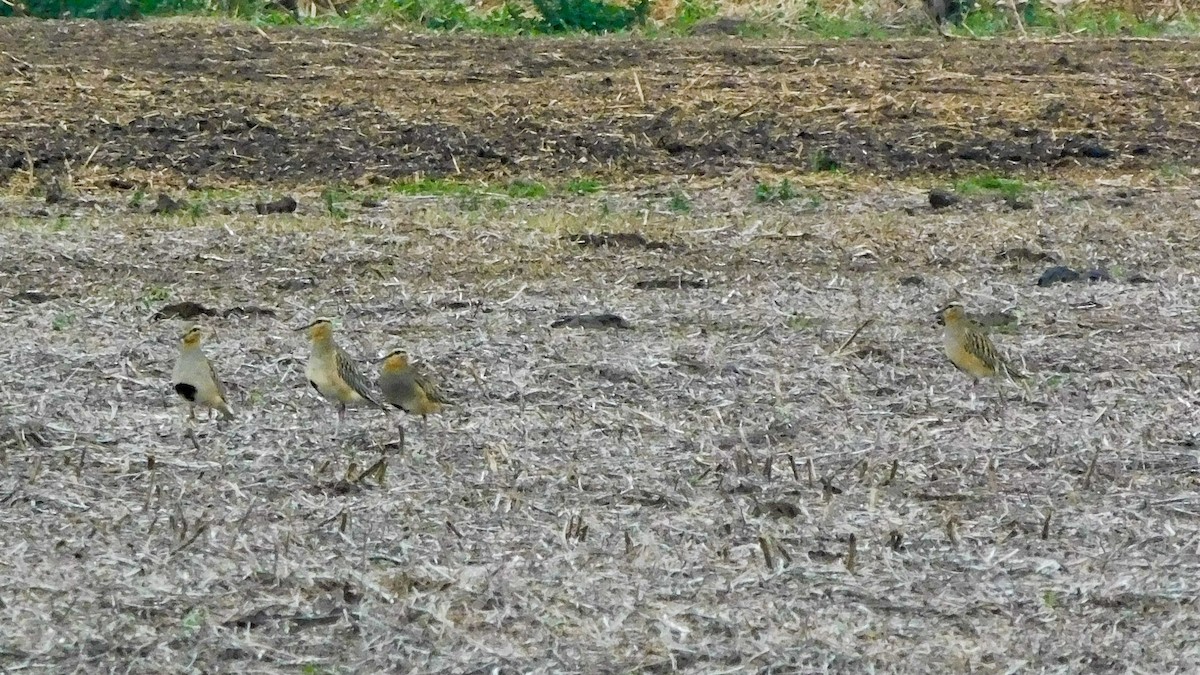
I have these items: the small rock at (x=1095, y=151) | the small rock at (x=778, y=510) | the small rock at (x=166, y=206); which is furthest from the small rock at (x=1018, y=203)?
the small rock at (x=778, y=510)

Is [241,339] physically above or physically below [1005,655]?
below

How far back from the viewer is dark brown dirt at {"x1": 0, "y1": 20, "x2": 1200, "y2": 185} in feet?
48.1

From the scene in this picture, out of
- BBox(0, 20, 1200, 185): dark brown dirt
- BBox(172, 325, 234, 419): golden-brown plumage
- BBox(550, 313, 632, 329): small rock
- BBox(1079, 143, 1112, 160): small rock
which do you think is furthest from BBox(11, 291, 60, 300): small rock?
BBox(1079, 143, 1112, 160): small rock

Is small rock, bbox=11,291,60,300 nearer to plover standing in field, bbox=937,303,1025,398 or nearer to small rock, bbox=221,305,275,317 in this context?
small rock, bbox=221,305,275,317

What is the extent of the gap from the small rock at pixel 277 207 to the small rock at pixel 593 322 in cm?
379

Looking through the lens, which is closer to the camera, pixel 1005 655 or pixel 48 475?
pixel 1005 655

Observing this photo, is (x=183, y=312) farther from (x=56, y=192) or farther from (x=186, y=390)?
(x=56, y=192)

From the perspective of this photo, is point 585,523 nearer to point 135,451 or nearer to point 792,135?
point 135,451

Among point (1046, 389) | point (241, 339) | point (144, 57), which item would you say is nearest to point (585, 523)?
point (1046, 389)

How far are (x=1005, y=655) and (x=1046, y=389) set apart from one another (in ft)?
10.1

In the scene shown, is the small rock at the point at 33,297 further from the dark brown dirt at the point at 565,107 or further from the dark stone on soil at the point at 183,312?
the dark brown dirt at the point at 565,107

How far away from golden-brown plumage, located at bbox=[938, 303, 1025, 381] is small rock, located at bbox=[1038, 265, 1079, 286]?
2510 millimetres

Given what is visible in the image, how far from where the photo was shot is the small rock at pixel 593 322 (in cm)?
912

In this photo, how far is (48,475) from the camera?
6441 mm
